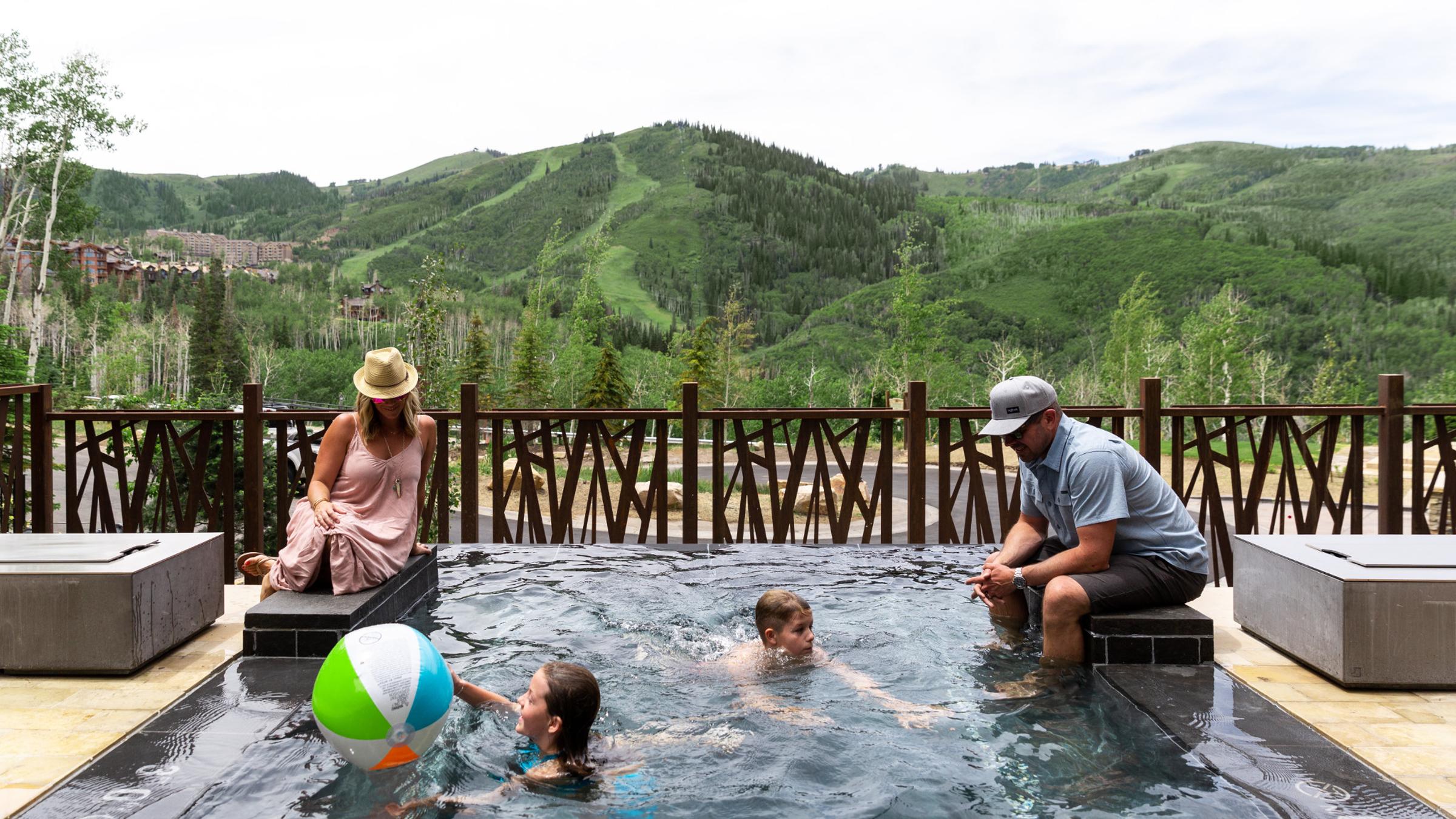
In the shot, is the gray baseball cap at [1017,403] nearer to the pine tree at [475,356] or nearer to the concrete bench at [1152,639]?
the concrete bench at [1152,639]

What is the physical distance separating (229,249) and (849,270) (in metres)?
66.1

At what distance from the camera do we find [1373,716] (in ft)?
10.3

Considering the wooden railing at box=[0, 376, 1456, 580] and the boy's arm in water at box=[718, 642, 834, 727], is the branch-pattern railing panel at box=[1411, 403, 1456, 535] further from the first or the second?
the boy's arm in water at box=[718, 642, 834, 727]

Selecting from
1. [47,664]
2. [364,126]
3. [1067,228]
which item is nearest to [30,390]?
[47,664]

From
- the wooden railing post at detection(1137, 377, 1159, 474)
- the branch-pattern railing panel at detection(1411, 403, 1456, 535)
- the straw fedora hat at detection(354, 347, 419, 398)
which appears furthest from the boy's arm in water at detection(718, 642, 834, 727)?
the branch-pattern railing panel at detection(1411, 403, 1456, 535)

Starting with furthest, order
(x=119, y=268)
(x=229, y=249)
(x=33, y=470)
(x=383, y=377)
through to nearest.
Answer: (x=229, y=249) → (x=119, y=268) → (x=33, y=470) → (x=383, y=377)

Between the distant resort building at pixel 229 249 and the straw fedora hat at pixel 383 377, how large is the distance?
10271 cm

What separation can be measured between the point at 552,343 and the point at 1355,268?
221ft

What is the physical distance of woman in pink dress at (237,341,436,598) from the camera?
13.6ft

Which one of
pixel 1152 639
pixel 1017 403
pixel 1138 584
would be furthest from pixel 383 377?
pixel 1152 639

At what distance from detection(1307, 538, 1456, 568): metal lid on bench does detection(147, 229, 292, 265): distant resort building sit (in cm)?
10546

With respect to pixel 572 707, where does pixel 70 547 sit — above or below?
above

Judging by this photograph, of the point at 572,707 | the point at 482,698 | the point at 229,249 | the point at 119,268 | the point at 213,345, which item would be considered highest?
the point at 229,249

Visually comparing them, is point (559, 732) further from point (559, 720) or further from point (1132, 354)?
point (1132, 354)
